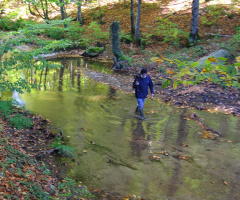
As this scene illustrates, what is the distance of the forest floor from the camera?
4.21 m

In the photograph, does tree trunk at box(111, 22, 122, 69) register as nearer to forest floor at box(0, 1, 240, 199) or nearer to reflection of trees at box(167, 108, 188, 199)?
forest floor at box(0, 1, 240, 199)

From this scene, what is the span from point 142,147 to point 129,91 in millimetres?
6235

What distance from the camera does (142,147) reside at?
252 inches

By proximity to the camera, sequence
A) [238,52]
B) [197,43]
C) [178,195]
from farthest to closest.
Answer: [197,43] → [238,52] → [178,195]

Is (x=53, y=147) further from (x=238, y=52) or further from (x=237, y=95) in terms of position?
(x=238, y=52)

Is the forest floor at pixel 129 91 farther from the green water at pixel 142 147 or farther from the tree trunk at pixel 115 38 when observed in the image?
the tree trunk at pixel 115 38

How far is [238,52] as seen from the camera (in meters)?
14.8

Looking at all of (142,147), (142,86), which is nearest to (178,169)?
(142,147)

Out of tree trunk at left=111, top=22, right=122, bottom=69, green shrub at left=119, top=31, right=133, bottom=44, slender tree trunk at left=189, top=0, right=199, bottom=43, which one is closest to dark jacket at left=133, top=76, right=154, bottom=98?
tree trunk at left=111, top=22, right=122, bottom=69

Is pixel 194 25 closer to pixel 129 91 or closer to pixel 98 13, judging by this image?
Result: pixel 129 91

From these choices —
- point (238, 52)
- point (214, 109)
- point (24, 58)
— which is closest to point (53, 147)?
point (24, 58)

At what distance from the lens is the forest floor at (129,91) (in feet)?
13.8

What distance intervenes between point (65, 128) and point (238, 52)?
12.6 m

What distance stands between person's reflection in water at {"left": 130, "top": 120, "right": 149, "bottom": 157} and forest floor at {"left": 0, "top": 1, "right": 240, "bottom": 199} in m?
1.72
